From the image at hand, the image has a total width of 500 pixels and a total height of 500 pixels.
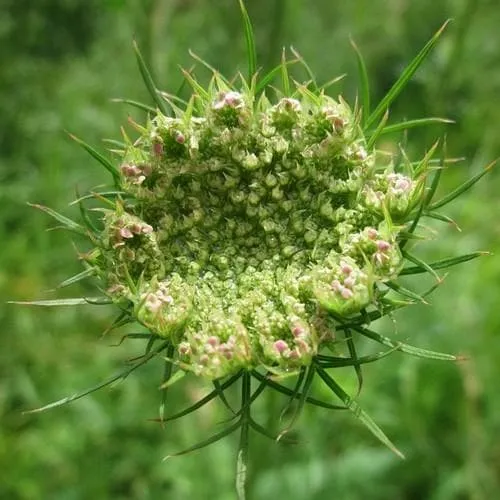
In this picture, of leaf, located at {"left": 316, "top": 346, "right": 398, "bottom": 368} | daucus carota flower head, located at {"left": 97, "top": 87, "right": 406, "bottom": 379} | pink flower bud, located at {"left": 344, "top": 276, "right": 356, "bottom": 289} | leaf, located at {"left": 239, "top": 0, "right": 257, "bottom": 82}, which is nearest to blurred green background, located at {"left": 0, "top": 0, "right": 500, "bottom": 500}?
daucus carota flower head, located at {"left": 97, "top": 87, "right": 406, "bottom": 379}

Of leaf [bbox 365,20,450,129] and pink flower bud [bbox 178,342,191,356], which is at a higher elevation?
leaf [bbox 365,20,450,129]

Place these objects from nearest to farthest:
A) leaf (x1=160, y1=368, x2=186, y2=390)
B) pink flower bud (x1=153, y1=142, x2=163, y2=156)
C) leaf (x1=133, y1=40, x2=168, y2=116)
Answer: leaf (x1=160, y1=368, x2=186, y2=390) < pink flower bud (x1=153, y1=142, x2=163, y2=156) < leaf (x1=133, y1=40, x2=168, y2=116)

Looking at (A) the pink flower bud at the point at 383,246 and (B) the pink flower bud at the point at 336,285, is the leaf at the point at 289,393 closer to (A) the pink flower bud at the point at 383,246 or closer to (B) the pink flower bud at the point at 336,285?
(B) the pink flower bud at the point at 336,285

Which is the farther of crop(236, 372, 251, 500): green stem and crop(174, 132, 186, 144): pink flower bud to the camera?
crop(174, 132, 186, 144): pink flower bud

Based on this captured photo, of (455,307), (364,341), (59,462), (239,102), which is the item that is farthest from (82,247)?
(239,102)

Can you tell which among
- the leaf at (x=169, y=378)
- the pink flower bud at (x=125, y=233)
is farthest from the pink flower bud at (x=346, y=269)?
the pink flower bud at (x=125, y=233)

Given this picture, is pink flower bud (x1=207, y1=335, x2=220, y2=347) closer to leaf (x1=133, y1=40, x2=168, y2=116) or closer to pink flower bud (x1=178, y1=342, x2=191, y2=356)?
pink flower bud (x1=178, y1=342, x2=191, y2=356)

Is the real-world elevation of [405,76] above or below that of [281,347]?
above

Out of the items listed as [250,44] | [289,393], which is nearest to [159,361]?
[289,393]

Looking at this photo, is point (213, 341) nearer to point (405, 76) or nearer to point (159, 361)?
point (405, 76)
